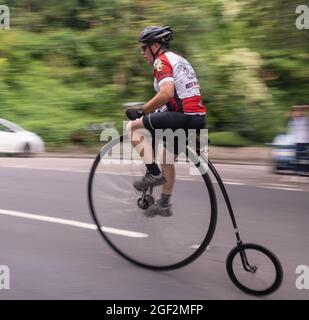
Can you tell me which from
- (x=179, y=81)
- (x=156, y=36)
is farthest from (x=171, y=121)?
(x=156, y=36)

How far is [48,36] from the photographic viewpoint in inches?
806

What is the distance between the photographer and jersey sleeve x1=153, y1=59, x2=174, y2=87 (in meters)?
4.45

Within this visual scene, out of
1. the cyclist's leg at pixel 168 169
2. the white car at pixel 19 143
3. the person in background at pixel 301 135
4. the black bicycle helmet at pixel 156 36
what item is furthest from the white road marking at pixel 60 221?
the white car at pixel 19 143

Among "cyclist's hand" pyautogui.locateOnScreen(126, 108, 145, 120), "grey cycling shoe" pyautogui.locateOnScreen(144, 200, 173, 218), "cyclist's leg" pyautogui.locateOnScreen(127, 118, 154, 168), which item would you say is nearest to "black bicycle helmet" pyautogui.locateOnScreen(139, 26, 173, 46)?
"cyclist's hand" pyautogui.locateOnScreen(126, 108, 145, 120)

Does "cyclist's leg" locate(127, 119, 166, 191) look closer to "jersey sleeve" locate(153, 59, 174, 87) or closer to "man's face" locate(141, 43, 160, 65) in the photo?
"jersey sleeve" locate(153, 59, 174, 87)

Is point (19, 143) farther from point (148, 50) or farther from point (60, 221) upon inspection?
point (148, 50)

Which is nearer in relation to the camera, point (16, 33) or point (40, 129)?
point (40, 129)

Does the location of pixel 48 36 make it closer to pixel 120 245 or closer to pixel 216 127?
pixel 216 127

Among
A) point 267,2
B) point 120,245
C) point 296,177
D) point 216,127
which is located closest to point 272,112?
point 216,127

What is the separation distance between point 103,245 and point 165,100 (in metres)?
1.82

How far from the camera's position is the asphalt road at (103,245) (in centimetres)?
448

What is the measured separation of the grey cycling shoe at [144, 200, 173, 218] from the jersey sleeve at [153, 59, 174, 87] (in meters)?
1.05
